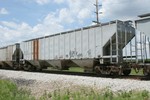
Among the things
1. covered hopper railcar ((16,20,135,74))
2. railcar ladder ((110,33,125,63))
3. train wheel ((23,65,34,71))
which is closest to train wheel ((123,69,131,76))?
covered hopper railcar ((16,20,135,74))

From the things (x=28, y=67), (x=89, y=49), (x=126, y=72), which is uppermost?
(x=89, y=49)

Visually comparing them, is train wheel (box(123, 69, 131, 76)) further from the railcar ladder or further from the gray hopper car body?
the railcar ladder

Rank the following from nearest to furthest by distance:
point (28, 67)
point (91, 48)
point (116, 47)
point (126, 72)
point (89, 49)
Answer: point (116, 47)
point (126, 72)
point (91, 48)
point (89, 49)
point (28, 67)

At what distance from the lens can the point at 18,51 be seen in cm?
3466

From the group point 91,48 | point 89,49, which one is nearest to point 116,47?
point 91,48

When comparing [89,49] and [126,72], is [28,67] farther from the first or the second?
[126,72]

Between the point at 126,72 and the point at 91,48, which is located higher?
the point at 91,48

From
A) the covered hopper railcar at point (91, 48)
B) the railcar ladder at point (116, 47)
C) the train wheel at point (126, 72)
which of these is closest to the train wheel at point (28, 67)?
the covered hopper railcar at point (91, 48)

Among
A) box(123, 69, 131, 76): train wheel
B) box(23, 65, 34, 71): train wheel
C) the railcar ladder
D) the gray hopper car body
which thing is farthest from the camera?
box(23, 65, 34, 71): train wheel

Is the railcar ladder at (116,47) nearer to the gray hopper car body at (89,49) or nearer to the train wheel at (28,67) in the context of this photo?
the gray hopper car body at (89,49)

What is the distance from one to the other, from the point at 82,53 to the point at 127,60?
184 inches

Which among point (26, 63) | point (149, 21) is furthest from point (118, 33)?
point (26, 63)

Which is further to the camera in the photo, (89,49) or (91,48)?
(89,49)

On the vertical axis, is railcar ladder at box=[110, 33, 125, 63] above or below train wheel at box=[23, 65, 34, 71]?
above
